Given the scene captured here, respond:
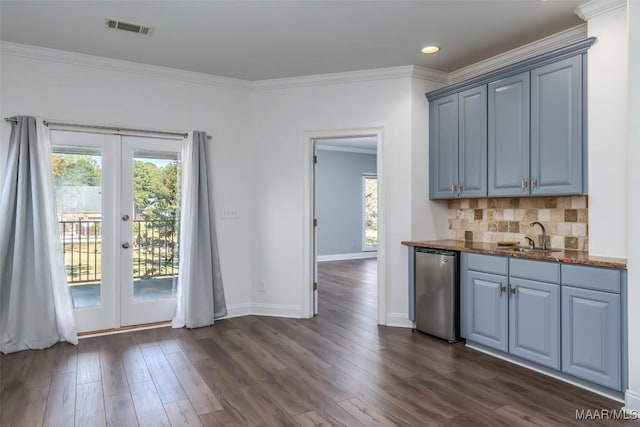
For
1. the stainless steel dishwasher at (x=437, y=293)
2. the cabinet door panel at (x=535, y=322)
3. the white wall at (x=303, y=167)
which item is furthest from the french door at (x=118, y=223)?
the cabinet door panel at (x=535, y=322)

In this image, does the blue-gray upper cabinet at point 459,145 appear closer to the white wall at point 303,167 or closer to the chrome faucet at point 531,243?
the white wall at point 303,167

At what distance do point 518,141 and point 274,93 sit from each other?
271 centimetres

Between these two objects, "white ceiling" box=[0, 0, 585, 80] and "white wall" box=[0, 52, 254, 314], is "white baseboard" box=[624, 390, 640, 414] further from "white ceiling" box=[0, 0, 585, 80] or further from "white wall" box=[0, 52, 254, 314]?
"white wall" box=[0, 52, 254, 314]

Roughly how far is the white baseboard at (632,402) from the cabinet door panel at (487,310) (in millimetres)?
859

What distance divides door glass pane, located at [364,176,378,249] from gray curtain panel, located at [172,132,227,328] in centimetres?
608

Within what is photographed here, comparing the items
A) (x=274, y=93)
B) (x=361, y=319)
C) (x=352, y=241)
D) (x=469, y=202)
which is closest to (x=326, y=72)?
(x=274, y=93)

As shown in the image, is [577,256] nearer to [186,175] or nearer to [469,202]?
[469,202]

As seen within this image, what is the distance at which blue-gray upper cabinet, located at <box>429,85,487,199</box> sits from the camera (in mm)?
3768

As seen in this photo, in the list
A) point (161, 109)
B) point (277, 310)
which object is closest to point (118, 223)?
point (161, 109)

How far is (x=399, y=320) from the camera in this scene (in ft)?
13.9

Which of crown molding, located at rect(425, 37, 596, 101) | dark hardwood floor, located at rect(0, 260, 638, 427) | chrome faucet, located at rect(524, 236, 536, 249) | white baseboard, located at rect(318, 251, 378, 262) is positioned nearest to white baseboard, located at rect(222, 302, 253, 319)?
dark hardwood floor, located at rect(0, 260, 638, 427)

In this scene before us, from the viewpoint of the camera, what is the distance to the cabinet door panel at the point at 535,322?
9.43ft

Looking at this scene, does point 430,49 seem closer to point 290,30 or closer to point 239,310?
point 290,30

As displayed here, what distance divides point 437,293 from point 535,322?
37.3 inches
